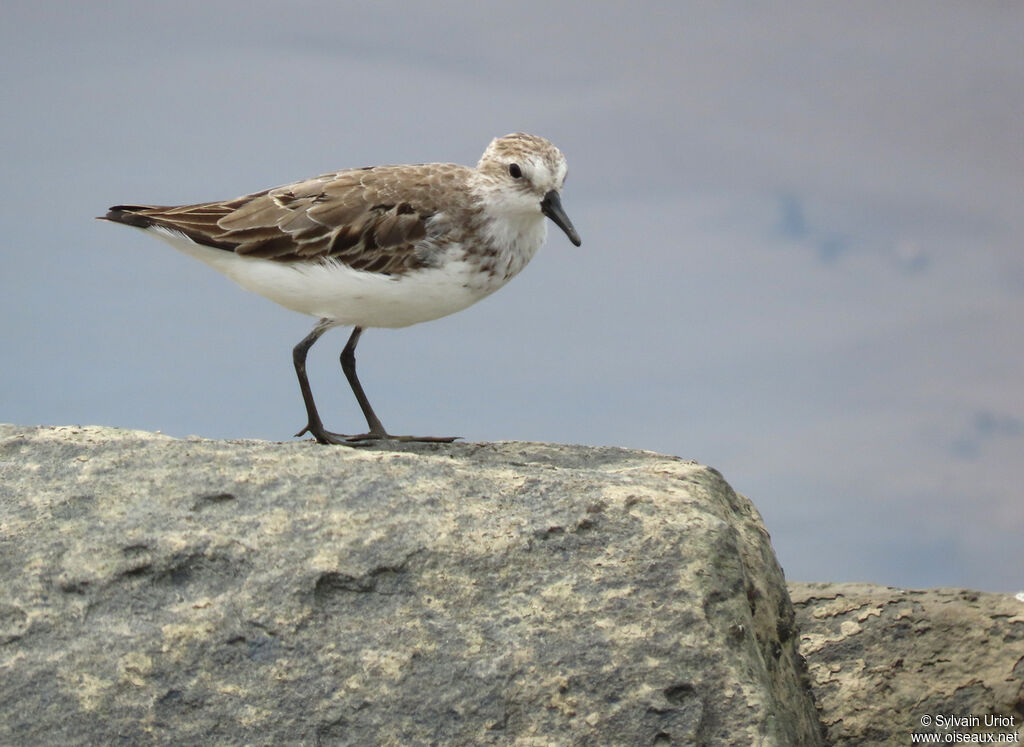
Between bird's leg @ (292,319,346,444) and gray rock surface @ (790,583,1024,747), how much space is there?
10.00 ft

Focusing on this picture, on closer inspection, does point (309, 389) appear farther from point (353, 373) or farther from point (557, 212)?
point (557, 212)

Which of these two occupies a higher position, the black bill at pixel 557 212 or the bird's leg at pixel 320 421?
the black bill at pixel 557 212

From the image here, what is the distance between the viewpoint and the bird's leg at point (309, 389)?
7086 mm

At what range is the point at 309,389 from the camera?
712 centimetres

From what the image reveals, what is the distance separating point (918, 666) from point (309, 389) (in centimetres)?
387

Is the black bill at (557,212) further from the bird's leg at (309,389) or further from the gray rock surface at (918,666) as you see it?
the gray rock surface at (918,666)

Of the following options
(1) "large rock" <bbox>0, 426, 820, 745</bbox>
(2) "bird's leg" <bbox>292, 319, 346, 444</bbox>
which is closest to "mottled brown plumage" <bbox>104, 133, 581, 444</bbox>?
(2) "bird's leg" <bbox>292, 319, 346, 444</bbox>

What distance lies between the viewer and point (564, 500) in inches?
199

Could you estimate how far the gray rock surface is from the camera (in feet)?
20.1

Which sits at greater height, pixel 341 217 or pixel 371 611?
pixel 341 217

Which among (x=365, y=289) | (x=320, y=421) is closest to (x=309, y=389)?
(x=320, y=421)

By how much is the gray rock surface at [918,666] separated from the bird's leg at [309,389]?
3047 millimetres

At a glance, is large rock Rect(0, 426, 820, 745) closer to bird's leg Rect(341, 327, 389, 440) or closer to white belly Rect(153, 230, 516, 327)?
white belly Rect(153, 230, 516, 327)

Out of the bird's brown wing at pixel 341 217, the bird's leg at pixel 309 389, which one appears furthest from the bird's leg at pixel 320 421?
A: the bird's brown wing at pixel 341 217
